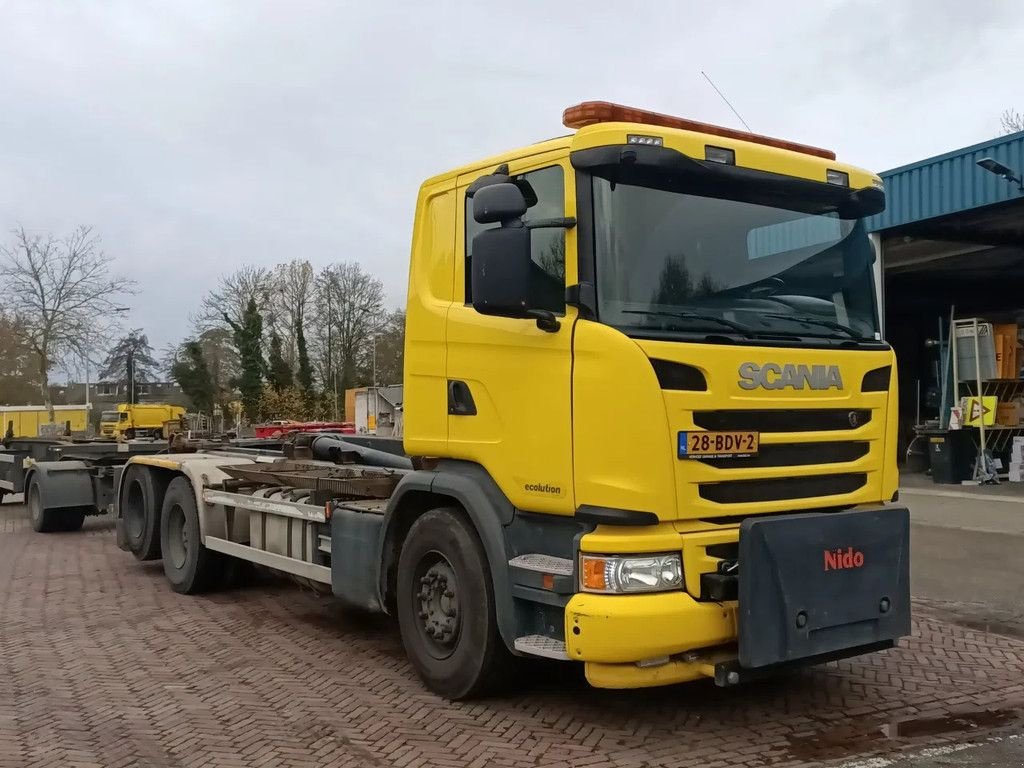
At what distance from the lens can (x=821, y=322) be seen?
4.99 metres

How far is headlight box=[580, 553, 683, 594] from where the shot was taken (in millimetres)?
4230

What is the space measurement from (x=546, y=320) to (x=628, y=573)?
1286mm

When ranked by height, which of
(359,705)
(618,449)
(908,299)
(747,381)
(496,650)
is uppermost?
(908,299)

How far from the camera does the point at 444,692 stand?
5.27 meters

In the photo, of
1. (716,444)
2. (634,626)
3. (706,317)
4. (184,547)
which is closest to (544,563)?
(634,626)

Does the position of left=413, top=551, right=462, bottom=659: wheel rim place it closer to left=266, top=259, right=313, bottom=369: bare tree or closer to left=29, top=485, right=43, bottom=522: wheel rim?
left=29, top=485, right=43, bottom=522: wheel rim

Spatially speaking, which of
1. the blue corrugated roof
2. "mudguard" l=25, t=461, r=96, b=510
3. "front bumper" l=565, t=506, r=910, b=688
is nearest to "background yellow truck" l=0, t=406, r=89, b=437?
"mudguard" l=25, t=461, r=96, b=510

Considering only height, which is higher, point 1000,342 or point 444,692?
point 1000,342

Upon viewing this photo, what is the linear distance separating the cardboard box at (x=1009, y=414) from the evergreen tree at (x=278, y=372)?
4340cm

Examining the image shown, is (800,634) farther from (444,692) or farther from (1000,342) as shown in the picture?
(1000,342)

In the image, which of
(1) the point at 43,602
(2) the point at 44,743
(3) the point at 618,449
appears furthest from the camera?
(1) the point at 43,602

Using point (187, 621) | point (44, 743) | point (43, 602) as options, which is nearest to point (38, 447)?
point (43, 602)

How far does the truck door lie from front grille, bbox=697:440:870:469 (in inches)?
30.0

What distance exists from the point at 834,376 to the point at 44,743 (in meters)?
4.55
